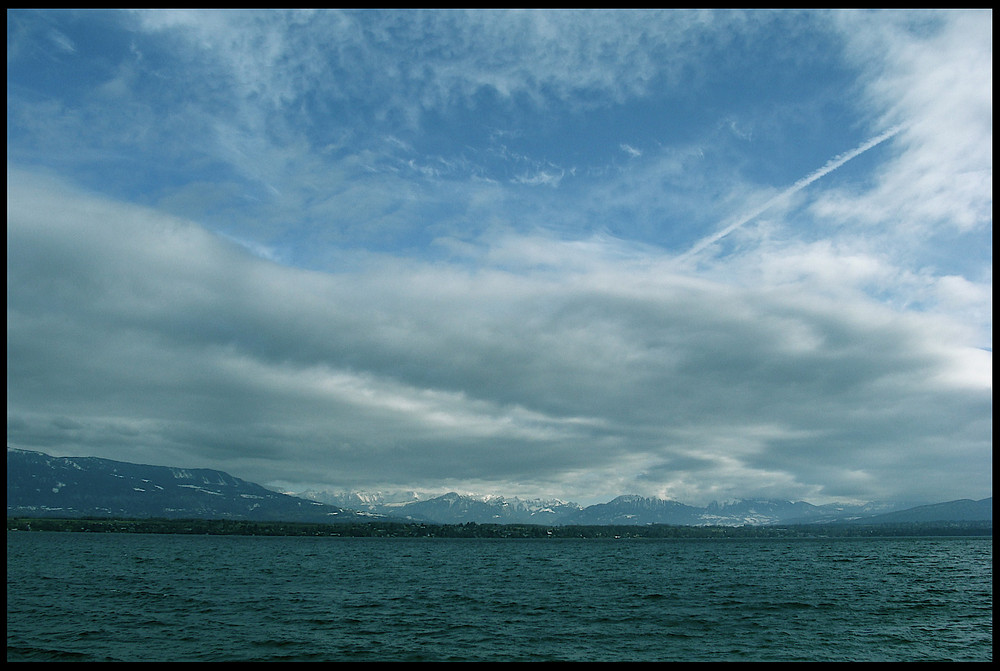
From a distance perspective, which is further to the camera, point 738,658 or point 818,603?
point 818,603

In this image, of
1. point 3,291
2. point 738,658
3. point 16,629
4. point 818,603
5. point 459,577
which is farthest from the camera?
point 459,577

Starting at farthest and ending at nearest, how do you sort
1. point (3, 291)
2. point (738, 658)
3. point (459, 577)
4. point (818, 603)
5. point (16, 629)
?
point (459, 577), point (818, 603), point (16, 629), point (738, 658), point (3, 291)

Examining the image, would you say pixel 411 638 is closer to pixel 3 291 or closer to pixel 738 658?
pixel 738 658

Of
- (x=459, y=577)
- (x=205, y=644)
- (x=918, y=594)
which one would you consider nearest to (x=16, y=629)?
(x=205, y=644)

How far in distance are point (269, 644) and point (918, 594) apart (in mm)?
76280

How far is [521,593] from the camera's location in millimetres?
77688

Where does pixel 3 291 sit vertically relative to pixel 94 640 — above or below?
above

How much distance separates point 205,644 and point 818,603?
62232mm

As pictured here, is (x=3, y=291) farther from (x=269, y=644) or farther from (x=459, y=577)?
(x=459, y=577)

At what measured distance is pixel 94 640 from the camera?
45.5 meters

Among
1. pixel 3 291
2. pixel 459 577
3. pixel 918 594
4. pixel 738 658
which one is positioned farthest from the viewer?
pixel 459 577
